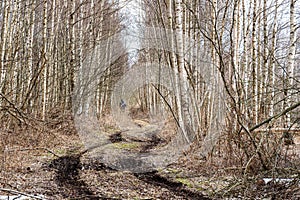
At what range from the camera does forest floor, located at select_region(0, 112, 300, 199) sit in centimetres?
490

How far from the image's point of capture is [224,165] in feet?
22.5

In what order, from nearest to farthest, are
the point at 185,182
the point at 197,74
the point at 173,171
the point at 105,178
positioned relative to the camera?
the point at 185,182 < the point at 105,178 < the point at 173,171 < the point at 197,74

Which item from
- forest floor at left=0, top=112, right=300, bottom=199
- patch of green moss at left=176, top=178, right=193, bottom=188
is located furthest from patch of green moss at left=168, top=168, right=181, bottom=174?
patch of green moss at left=176, top=178, right=193, bottom=188

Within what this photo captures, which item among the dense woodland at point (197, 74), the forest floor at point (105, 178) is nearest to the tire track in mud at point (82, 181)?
the forest floor at point (105, 178)

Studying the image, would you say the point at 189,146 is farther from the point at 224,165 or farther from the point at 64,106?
the point at 64,106

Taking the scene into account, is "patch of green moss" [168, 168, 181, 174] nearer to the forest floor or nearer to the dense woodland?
→ the forest floor

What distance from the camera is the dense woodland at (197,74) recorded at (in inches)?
194

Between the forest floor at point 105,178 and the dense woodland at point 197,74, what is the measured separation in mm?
298

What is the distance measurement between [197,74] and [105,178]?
744 cm

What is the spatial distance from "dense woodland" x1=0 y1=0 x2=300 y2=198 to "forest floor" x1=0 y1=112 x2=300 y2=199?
30cm

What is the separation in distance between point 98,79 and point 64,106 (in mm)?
3528

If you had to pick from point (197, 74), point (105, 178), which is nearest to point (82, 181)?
point (105, 178)

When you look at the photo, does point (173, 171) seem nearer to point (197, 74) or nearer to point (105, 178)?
point (105, 178)

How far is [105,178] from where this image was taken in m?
7.12
